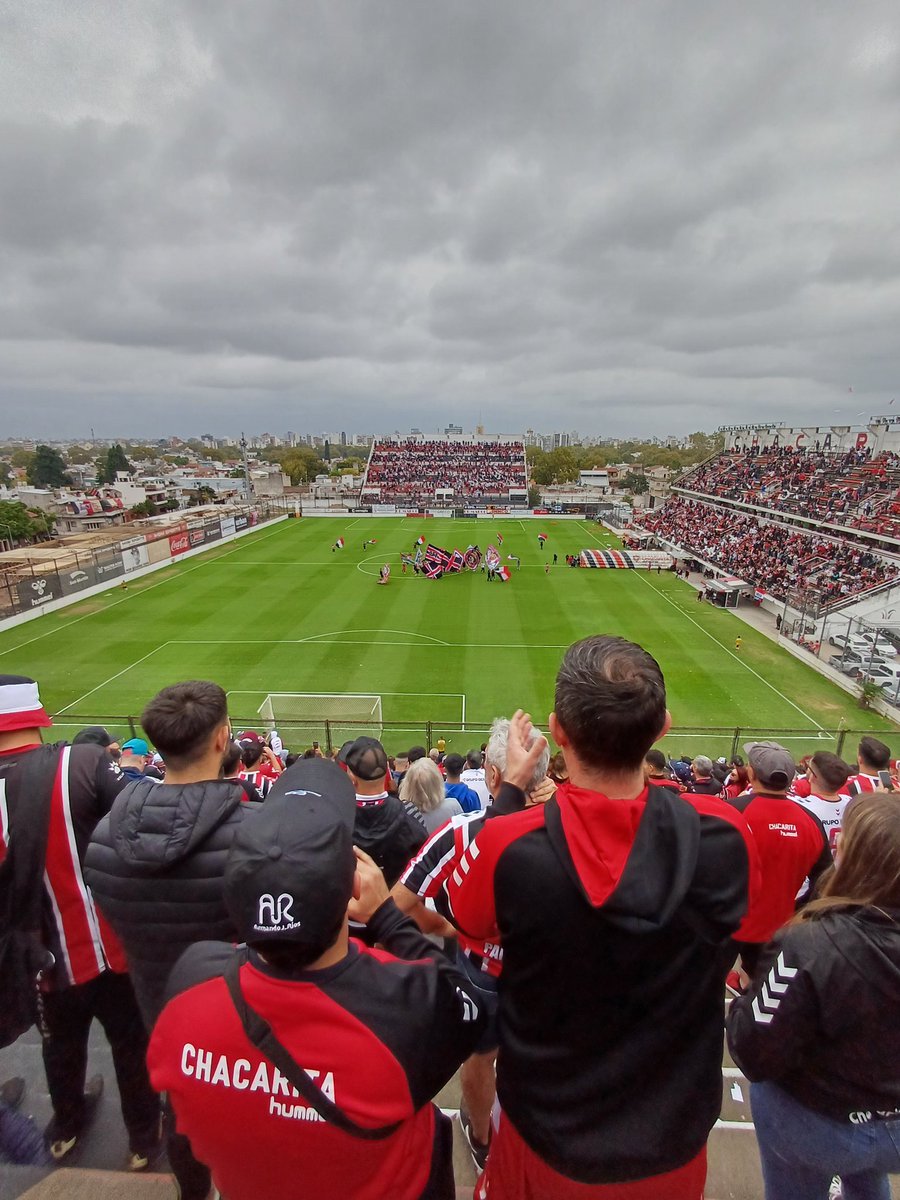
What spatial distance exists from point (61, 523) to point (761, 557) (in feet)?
214

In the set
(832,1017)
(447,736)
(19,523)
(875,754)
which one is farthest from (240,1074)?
(19,523)

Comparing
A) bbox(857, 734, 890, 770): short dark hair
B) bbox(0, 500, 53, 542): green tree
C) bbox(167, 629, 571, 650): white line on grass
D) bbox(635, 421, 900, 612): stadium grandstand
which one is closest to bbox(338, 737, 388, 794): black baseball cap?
bbox(857, 734, 890, 770): short dark hair

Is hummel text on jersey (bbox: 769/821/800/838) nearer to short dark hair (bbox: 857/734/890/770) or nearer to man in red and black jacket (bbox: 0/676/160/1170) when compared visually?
short dark hair (bbox: 857/734/890/770)

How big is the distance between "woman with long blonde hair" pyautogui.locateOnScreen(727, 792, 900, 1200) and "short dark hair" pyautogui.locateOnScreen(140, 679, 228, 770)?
2220mm

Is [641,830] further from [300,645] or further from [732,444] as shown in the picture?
[732,444]

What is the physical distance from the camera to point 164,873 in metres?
2.09

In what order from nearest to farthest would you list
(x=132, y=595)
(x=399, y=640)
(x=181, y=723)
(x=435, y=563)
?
(x=181, y=723), (x=399, y=640), (x=132, y=595), (x=435, y=563)

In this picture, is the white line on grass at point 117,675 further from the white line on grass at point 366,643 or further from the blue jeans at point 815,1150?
the blue jeans at point 815,1150

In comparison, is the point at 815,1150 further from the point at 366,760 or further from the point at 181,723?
the point at 181,723

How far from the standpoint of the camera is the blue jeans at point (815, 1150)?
1.95 m

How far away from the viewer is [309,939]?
1.38 m

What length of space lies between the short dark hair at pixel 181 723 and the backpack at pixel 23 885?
58cm

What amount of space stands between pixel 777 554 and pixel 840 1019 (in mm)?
37862

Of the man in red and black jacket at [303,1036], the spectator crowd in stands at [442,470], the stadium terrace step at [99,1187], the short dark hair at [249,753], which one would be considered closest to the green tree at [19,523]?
the spectator crowd in stands at [442,470]
